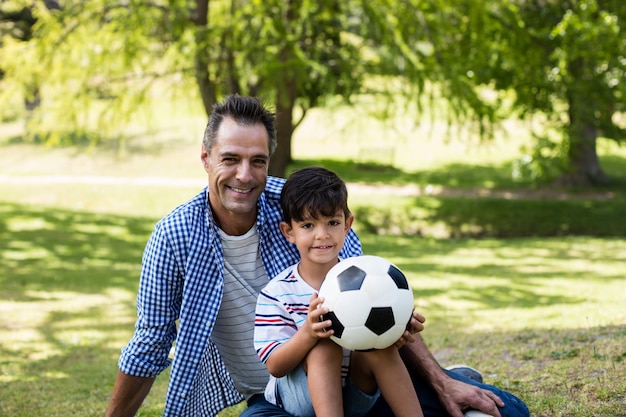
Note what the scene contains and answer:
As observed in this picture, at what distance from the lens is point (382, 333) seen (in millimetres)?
3082

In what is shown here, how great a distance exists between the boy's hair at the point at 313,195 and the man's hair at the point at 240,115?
1.11ft

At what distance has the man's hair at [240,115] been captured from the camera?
12.0 feet

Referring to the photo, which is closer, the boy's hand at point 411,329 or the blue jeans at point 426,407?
the boy's hand at point 411,329

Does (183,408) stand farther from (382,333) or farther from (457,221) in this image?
(457,221)

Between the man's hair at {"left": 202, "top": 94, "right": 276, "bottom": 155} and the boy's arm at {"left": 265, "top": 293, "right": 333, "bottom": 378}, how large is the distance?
94 cm

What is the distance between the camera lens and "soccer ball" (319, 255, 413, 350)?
10.1 feet

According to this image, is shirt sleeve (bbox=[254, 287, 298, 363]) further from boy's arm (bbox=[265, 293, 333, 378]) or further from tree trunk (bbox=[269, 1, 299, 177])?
tree trunk (bbox=[269, 1, 299, 177])

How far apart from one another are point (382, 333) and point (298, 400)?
490 mm

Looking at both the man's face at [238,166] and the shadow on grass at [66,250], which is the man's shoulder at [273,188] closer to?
the man's face at [238,166]

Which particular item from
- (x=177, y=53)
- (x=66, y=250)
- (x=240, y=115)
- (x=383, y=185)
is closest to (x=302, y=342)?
(x=240, y=115)

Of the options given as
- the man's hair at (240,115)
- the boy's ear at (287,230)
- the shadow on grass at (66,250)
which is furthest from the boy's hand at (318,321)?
the shadow on grass at (66,250)

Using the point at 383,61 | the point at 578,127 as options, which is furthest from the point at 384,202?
the point at 383,61

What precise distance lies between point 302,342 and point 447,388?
83 cm

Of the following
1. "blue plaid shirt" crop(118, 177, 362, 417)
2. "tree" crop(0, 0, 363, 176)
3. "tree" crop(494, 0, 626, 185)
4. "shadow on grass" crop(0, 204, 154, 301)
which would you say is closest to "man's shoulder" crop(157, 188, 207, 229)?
"blue plaid shirt" crop(118, 177, 362, 417)
